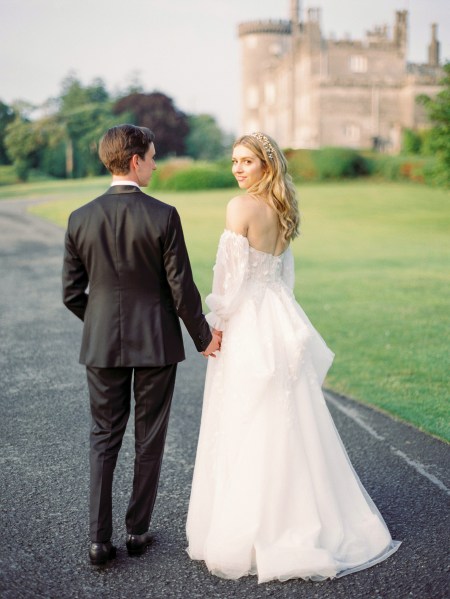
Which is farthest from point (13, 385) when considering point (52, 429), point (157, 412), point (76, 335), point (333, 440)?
point (333, 440)

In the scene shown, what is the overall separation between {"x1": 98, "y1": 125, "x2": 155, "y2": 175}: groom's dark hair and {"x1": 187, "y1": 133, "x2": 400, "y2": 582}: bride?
58cm

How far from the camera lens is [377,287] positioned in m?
15.2

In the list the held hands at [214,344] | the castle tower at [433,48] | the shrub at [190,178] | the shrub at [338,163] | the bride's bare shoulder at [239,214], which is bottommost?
the held hands at [214,344]

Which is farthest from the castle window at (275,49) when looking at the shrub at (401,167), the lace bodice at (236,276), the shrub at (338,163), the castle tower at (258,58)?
the lace bodice at (236,276)

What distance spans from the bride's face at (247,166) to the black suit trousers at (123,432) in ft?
3.74

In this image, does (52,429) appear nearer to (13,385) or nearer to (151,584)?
(13,385)

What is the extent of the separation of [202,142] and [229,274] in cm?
8633

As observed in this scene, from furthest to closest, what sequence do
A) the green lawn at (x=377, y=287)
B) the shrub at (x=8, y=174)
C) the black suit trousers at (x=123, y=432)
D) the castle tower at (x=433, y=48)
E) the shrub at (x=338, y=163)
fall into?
1. the castle tower at (x=433, y=48)
2. the shrub at (x=8, y=174)
3. the shrub at (x=338, y=163)
4. the green lawn at (x=377, y=287)
5. the black suit trousers at (x=123, y=432)

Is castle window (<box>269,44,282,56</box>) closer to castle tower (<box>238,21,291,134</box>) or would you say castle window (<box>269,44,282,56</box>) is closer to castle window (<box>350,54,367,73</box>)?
castle tower (<box>238,21,291,134</box>)

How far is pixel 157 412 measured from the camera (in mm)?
3895

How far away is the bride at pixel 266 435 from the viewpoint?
3.72m

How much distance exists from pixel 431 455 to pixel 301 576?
2274mm

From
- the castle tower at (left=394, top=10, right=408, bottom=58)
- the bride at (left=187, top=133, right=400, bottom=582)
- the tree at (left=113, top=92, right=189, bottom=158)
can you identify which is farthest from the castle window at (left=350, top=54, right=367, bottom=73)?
the bride at (left=187, top=133, right=400, bottom=582)

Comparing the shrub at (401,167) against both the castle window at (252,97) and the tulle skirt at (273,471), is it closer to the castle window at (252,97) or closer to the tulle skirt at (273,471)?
the castle window at (252,97)
